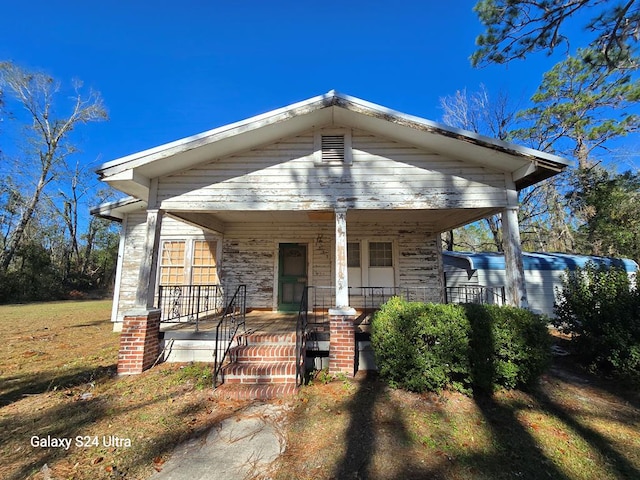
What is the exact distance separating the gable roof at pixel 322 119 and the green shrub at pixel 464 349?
280 centimetres

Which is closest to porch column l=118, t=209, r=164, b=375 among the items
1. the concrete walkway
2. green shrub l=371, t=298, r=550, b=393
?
the concrete walkway

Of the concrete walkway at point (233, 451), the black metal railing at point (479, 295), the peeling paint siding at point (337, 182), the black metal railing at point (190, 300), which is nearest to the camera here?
the concrete walkway at point (233, 451)

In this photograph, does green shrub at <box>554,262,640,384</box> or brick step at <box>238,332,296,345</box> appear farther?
brick step at <box>238,332,296,345</box>

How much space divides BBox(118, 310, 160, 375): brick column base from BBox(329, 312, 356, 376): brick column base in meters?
3.37

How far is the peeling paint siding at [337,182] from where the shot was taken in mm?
5938

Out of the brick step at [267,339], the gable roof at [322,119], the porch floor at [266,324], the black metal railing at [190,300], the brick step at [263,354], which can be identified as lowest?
the brick step at [263,354]

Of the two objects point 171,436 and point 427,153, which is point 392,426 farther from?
point 427,153

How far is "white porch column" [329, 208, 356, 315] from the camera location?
536cm

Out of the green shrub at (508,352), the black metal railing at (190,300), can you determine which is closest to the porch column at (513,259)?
the green shrub at (508,352)

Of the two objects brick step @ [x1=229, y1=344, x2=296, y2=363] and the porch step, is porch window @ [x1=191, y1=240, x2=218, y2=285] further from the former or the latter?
brick step @ [x1=229, y1=344, x2=296, y2=363]

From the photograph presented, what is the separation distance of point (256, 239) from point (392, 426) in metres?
6.54

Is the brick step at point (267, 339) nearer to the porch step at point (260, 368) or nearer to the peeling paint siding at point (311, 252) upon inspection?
the porch step at point (260, 368)

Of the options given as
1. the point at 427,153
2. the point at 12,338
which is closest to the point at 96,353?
the point at 12,338

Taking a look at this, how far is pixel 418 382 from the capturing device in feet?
14.9
